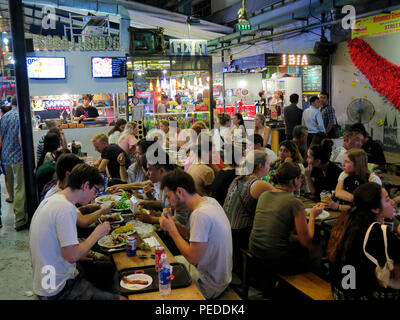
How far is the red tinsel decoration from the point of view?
9.55m

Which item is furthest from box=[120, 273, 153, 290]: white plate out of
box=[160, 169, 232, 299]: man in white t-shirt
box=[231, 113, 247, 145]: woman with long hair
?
box=[231, 113, 247, 145]: woman with long hair

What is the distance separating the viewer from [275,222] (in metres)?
3.38

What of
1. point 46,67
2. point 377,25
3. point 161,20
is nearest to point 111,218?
point 46,67

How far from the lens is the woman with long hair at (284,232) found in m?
3.33

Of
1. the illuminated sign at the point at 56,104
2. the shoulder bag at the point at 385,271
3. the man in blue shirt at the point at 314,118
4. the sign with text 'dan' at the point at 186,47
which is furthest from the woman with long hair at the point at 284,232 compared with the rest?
the illuminated sign at the point at 56,104

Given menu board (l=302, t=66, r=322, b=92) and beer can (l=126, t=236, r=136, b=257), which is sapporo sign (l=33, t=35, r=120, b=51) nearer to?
menu board (l=302, t=66, r=322, b=92)

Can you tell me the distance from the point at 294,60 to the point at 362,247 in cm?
919

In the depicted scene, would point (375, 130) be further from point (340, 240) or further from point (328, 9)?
point (340, 240)

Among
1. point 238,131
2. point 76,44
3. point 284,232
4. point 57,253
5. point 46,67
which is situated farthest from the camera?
point 238,131

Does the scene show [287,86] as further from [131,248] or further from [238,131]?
[131,248]

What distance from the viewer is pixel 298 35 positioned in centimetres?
1249

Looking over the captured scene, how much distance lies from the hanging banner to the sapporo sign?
6.24 metres

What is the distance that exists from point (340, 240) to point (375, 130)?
27.6 ft
